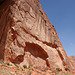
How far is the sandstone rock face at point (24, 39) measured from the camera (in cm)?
1055

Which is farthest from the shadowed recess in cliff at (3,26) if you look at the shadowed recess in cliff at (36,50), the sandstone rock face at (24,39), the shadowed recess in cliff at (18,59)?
the shadowed recess in cliff at (36,50)

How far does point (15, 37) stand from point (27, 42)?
6.40 feet

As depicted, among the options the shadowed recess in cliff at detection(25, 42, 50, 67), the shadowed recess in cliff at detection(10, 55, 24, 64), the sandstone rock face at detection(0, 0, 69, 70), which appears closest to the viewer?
the shadowed recess in cliff at detection(10, 55, 24, 64)

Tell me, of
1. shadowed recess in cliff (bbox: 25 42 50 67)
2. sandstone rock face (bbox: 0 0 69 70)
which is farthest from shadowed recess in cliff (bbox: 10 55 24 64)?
shadowed recess in cliff (bbox: 25 42 50 67)

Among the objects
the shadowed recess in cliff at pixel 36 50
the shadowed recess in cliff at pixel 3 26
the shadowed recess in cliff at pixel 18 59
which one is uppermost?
the shadowed recess in cliff at pixel 3 26

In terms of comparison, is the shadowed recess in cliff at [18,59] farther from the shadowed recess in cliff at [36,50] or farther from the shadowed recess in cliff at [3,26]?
Answer: the shadowed recess in cliff at [36,50]

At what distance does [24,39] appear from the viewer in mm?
11992

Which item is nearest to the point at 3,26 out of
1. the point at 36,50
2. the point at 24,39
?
the point at 24,39

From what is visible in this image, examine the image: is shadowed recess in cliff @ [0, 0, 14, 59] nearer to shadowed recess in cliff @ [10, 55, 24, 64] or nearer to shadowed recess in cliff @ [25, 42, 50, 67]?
shadowed recess in cliff @ [10, 55, 24, 64]

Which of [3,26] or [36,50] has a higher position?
[3,26]

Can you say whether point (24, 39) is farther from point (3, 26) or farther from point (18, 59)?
point (3, 26)

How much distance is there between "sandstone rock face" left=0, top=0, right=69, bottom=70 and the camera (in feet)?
34.6

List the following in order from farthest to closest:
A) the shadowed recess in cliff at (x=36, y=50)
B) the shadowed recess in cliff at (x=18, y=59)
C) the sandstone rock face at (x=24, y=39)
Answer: the shadowed recess in cliff at (x=36, y=50) < the sandstone rock face at (x=24, y=39) < the shadowed recess in cliff at (x=18, y=59)

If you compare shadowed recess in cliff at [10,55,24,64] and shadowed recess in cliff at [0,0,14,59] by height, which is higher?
shadowed recess in cliff at [0,0,14,59]
